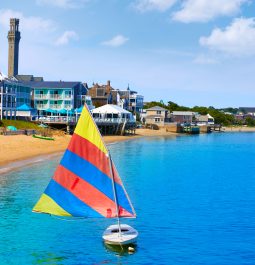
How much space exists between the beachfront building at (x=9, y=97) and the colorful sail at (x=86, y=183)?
63643mm

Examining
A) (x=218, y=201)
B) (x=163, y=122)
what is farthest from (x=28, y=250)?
(x=163, y=122)

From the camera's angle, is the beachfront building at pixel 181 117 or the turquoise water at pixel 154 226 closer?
the turquoise water at pixel 154 226

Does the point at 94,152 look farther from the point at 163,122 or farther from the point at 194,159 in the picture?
the point at 163,122

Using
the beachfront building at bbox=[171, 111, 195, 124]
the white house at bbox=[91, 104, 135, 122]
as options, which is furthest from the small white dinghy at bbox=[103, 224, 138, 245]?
the beachfront building at bbox=[171, 111, 195, 124]

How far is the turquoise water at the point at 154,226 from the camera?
2033 cm

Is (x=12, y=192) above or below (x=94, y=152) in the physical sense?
below

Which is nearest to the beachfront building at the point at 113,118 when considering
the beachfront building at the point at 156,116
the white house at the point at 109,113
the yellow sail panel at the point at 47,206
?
the white house at the point at 109,113

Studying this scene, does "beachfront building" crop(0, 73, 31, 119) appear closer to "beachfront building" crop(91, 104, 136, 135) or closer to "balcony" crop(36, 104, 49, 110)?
"balcony" crop(36, 104, 49, 110)

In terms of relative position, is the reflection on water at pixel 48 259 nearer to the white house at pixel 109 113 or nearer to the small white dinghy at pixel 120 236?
the small white dinghy at pixel 120 236

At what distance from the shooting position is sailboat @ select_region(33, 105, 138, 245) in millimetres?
19734

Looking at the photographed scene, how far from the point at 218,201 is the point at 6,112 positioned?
60137 mm

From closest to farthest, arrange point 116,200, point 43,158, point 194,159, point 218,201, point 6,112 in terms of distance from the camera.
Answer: point 116,200, point 218,201, point 43,158, point 194,159, point 6,112

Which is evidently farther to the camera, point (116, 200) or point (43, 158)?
point (43, 158)

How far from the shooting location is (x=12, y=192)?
33.5 metres
